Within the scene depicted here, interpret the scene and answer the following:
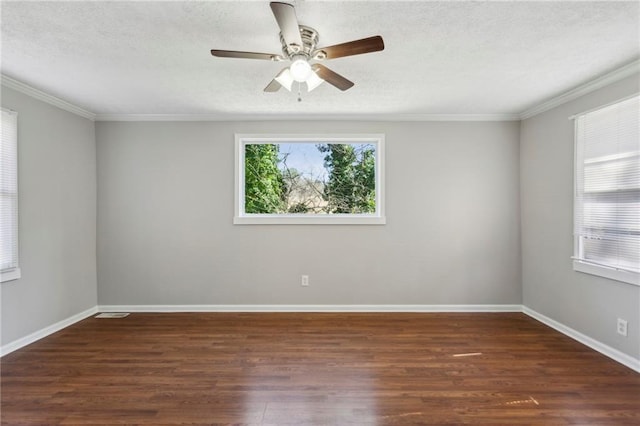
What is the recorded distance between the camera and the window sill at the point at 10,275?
2678mm

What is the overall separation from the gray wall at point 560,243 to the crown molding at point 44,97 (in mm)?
5223

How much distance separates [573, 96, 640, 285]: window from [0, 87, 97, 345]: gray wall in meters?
5.29

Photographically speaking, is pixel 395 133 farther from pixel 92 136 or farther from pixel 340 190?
pixel 92 136

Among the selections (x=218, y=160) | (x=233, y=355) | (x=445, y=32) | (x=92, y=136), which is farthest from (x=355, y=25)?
(x=92, y=136)

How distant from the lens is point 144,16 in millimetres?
1829

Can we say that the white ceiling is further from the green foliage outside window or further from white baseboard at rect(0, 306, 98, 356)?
white baseboard at rect(0, 306, 98, 356)

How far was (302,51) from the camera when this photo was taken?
6.29 feet

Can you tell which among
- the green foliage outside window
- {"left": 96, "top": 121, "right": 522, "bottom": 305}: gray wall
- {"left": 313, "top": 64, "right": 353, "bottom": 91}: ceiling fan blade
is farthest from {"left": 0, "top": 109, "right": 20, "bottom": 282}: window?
{"left": 313, "top": 64, "right": 353, "bottom": 91}: ceiling fan blade

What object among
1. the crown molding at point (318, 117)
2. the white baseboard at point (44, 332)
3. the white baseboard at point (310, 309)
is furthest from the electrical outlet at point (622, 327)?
the white baseboard at point (44, 332)

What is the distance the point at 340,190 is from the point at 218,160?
62.3 inches

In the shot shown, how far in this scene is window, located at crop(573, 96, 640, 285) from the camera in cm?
248

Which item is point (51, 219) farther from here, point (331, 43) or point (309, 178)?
point (331, 43)

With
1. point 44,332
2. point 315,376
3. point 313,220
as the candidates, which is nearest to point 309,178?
point 313,220

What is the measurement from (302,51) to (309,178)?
2.15 meters
